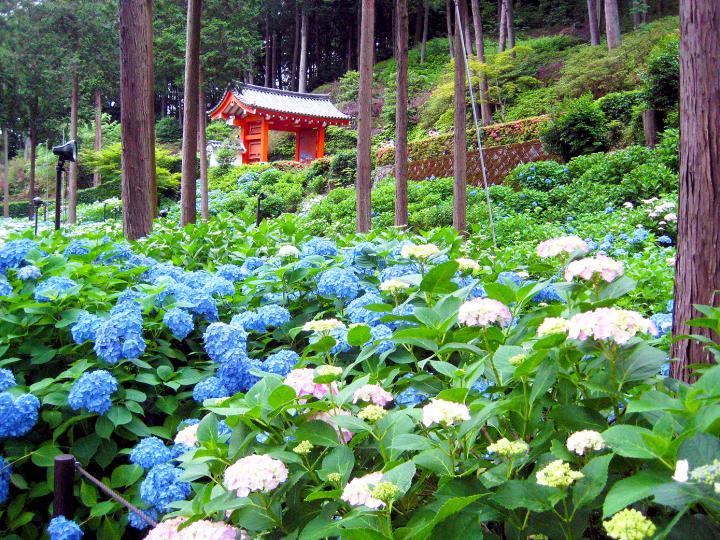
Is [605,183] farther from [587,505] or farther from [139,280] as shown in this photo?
[587,505]

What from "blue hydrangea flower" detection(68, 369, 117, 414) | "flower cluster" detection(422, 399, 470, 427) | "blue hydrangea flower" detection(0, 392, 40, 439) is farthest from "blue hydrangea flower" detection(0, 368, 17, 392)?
"flower cluster" detection(422, 399, 470, 427)

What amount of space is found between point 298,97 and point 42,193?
77.6 feet

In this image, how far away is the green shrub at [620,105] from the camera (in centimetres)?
1267

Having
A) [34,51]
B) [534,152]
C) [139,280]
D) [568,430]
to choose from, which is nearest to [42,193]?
[34,51]

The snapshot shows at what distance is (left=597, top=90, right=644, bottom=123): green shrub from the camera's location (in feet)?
41.6

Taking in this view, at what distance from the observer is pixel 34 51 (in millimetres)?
22438

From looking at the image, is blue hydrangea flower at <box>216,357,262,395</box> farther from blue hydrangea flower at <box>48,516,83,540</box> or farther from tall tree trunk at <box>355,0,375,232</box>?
tall tree trunk at <box>355,0,375,232</box>

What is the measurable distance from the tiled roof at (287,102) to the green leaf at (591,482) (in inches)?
989

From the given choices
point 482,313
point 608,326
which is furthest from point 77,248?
point 608,326

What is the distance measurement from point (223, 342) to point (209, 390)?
0.57 feet

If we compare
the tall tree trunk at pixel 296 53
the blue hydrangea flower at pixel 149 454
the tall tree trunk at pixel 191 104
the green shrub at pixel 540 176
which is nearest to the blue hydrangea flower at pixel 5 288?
the blue hydrangea flower at pixel 149 454

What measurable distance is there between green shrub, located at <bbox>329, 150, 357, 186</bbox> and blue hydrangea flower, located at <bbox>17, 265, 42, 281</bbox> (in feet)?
48.9

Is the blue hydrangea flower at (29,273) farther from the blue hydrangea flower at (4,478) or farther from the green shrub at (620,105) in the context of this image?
the green shrub at (620,105)

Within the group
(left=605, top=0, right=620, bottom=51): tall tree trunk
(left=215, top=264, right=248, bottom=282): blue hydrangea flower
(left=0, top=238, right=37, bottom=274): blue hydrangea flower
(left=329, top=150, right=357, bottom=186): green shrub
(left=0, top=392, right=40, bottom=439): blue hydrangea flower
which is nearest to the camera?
(left=0, top=392, right=40, bottom=439): blue hydrangea flower
